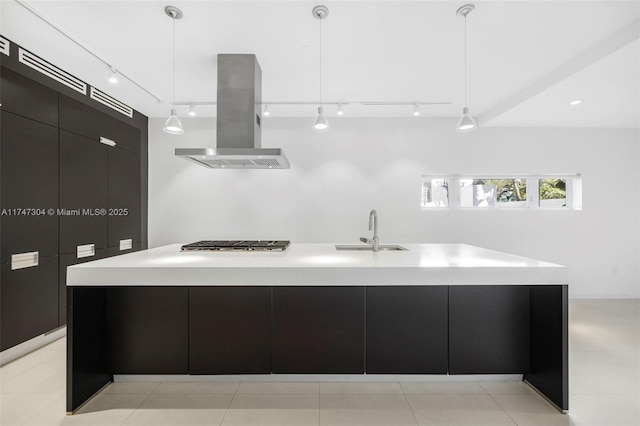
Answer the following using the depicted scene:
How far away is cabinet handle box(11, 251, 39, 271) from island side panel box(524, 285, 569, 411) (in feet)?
13.8

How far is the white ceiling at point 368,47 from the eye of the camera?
2.25 metres

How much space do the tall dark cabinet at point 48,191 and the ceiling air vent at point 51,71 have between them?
0.04 m

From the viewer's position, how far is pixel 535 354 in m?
2.21

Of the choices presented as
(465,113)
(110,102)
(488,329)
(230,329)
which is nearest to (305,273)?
(230,329)

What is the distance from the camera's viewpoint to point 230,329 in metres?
2.21

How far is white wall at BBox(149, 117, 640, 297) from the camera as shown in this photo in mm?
4656

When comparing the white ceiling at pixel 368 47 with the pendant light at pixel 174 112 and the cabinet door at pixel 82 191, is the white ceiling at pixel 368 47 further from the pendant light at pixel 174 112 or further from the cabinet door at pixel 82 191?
the cabinet door at pixel 82 191

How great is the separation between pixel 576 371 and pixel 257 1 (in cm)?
375

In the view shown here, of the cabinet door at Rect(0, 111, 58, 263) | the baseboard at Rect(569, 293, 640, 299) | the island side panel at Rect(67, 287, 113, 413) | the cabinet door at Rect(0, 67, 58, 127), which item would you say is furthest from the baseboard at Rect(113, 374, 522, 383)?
the baseboard at Rect(569, 293, 640, 299)

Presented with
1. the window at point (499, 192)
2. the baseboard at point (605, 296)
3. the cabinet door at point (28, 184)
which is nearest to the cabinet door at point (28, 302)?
the cabinet door at point (28, 184)

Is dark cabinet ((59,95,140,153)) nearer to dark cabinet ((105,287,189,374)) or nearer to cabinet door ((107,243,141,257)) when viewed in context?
cabinet door ((107,243,141,257))

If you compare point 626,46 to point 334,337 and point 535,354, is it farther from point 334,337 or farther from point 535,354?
point 334,337

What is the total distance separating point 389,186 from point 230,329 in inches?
128

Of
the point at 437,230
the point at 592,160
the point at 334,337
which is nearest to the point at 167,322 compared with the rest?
the point at 334,337
